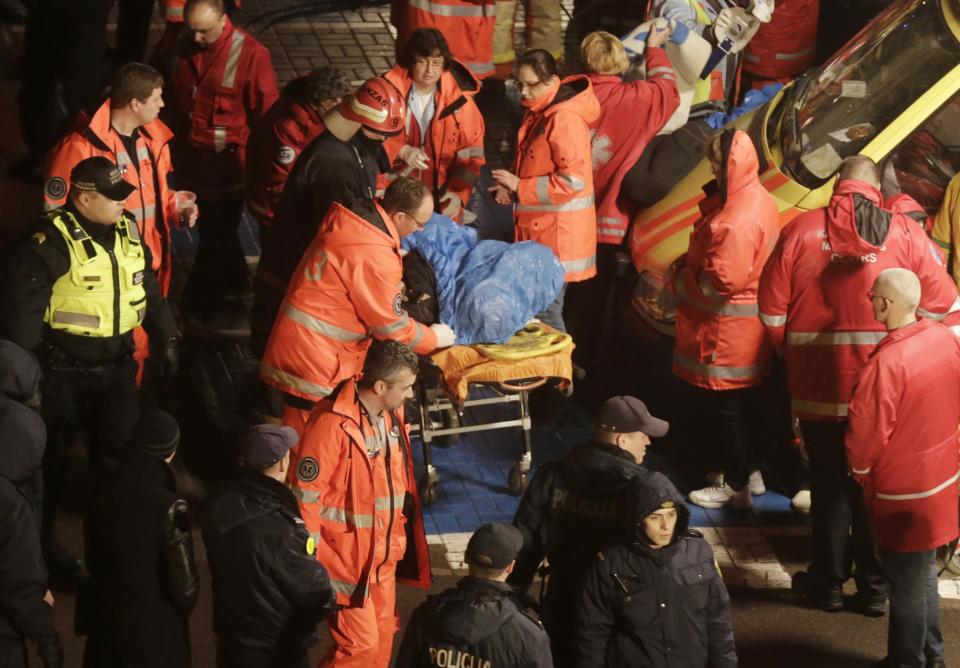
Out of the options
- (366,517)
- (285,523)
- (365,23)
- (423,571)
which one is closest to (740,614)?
(423,571)

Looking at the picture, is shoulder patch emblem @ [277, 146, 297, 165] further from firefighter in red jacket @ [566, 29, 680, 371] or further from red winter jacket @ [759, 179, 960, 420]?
red winter jacket @ [759, 179, 960, 420]

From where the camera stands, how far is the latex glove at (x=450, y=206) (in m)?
9.79

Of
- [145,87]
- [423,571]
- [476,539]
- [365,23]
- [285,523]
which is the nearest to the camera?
[476,539]

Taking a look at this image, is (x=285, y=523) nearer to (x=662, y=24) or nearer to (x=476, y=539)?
(x=476, y=539)

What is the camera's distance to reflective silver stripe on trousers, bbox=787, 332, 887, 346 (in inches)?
316

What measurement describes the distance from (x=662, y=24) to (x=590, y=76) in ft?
2.87

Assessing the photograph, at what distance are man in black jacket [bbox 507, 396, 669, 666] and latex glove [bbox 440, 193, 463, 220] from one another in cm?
331

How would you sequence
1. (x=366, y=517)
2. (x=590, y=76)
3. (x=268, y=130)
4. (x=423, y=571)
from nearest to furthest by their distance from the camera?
(x=366, y=517) → (x=423, y=571) → (x=268, y=130) → (x=590, y=76)

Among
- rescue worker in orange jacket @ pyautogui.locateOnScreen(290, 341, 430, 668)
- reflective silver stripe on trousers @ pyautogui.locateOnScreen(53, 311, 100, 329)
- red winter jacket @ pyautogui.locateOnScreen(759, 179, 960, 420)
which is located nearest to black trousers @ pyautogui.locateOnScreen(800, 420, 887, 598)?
red winter jacket @ pyautogui.locateOnScreen(759, 179, 960, 420)

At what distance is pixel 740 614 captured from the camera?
8.14 meters

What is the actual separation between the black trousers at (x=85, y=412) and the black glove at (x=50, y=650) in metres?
1.38

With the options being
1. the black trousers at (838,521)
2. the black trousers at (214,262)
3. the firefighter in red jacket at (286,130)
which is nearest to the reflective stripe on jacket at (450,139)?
the firefighter in red jacket at (286,130)

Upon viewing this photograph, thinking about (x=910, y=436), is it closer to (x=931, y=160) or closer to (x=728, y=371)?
(x=728, y=371)

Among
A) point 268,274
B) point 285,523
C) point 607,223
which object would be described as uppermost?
point 285,523
